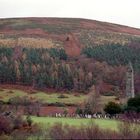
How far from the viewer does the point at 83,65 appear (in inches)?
3777

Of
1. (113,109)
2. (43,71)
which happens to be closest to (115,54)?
(43,71)

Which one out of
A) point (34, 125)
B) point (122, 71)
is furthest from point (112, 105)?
point (122, 71)

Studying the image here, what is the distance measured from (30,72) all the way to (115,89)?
57.0 ft

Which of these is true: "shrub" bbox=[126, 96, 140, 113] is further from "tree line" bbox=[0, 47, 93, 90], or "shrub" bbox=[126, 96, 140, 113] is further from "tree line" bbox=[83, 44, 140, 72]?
"tree line" bbox=[83, 44, 140, 72]

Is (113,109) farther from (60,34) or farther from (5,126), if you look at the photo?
(60,34)

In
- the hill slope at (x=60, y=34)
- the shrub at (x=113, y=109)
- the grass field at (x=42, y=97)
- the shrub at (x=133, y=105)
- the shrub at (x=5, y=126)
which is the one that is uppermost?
the hill slope at (x=60, y=34)

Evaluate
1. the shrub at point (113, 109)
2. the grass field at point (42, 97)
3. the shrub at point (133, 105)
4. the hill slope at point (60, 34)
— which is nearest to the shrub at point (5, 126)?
the shrub at point (133, 105)

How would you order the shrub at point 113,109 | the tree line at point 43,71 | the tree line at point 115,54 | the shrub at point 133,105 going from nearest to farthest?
the shrub at point 133,105
the shrub at point 113,109
the tree line at point 43,71
the tree line at point 115,54

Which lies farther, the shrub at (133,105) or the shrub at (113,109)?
the shrub at (113,109)

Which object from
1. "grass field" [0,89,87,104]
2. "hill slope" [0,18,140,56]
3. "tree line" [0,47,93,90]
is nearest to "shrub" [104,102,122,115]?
"grass field" [0,89,87,104]

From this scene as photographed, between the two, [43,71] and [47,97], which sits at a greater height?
[43,71]

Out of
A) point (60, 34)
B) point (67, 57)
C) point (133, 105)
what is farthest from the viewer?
point (60, 34)

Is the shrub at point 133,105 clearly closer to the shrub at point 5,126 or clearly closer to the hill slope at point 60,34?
the shrub at point 5,126

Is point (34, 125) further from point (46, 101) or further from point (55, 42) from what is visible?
point (55, 42)
